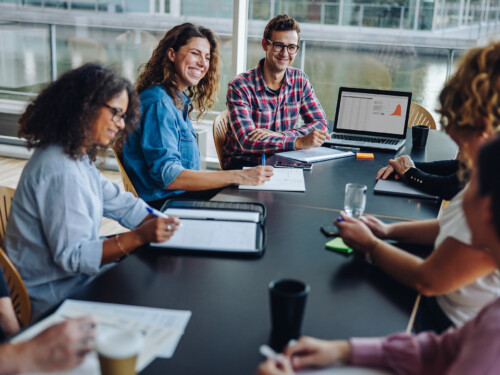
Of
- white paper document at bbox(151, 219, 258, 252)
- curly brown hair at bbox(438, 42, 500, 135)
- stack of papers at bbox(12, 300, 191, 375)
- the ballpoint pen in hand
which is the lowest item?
stack of papers at bbox(12, 300, 191, 375)

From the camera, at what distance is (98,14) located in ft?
15.6

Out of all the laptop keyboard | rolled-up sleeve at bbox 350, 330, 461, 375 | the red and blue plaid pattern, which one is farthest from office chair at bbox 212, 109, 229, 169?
rolled-up sleeve at bbox 350, 330, 461, 375

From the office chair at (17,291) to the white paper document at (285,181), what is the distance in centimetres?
89

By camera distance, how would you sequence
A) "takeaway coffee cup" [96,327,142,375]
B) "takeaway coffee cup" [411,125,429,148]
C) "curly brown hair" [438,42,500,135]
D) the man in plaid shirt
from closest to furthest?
"takeaway coffee cup" [96,327,142,375] < "curly brown hair" [438,42,500,135] < the man in plaid shirt < "takeaway coffee cup" [411,125,429,148]

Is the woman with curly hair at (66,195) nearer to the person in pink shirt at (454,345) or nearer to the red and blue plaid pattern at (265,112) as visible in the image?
the person in pink shirt at (454,345)

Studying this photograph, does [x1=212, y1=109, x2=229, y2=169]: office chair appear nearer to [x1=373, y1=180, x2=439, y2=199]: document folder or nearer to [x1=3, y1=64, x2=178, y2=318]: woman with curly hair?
[x1=373, y1=180, x2=439, y2=199]: document folder

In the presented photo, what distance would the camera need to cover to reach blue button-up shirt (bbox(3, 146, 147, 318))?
1.40 meters

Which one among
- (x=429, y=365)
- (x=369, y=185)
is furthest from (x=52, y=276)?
(x=369, y=185)

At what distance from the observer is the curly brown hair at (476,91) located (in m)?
1.11

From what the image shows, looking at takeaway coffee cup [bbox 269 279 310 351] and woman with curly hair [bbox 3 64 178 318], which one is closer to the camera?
takeaway coffee cup [bbox 269 279 310 351]

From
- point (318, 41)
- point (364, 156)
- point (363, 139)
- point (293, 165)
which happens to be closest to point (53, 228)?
point (293, 165)

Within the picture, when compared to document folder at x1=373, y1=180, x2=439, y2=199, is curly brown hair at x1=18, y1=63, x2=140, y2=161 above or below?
above

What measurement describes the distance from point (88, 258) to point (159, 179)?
780 millimetres

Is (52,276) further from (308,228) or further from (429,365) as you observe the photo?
(429,365)
